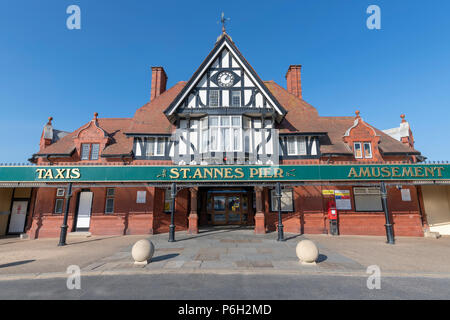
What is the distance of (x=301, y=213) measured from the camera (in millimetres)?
14867

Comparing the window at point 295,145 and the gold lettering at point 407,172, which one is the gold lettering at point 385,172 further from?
the window at point 295,145

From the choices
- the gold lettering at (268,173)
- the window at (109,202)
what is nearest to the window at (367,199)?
the gold lettering at (268,173)

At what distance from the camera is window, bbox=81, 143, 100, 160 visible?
53.1 feet

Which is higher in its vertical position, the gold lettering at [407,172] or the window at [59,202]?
the gold lettering at [407,172]

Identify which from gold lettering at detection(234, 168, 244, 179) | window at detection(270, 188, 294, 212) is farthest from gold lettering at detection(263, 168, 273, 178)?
window at detection(270, 188, 294, 212)

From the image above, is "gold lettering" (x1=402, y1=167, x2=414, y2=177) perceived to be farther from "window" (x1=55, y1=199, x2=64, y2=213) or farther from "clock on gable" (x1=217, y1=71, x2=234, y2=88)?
"window" (x1=55, y1=199, x2=64, y2=213)

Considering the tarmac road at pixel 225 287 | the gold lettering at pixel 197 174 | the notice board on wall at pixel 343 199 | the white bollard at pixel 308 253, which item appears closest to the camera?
the tarmac road at pixel 225 287

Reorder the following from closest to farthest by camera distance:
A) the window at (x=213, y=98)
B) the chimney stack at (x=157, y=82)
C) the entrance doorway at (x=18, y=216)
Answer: the window at (x=213, y=98), the entrance doorway at (x=18, y=216), the chimney stack at (x=157, y=82)

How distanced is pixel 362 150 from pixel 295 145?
16.9ft

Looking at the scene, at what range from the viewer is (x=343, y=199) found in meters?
15.1

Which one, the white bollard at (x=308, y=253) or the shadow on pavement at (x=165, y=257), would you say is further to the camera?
the shadow on pavement at (x=165, y=257)

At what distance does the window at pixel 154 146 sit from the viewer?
15.8 metres

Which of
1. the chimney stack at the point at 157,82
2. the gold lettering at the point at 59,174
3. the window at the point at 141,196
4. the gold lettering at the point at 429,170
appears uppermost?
the chimney stack at the point at 157,82

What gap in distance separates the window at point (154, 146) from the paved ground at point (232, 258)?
666cm
